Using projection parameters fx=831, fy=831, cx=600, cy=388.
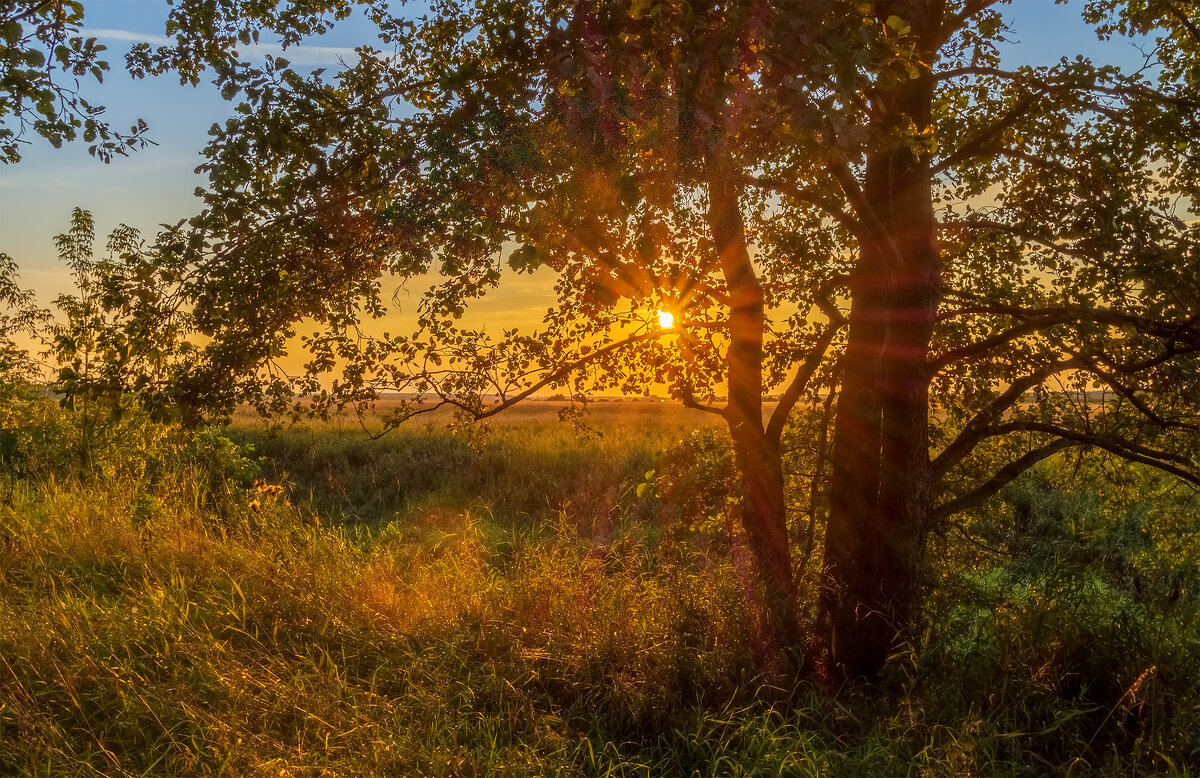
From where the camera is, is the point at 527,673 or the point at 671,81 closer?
the point at 671,81

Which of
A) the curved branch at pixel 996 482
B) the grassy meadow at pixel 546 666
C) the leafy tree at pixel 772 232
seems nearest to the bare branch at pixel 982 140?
the leafy tree at pixel 772 232

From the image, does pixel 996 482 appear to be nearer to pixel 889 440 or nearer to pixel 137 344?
pixel 889 440

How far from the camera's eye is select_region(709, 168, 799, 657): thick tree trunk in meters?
6.46

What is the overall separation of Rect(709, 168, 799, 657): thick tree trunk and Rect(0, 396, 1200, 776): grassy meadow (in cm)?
33

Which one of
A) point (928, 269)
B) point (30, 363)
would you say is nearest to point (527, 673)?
point (928, 269)

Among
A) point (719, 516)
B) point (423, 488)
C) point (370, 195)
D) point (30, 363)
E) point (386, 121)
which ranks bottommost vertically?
point (423, 488)

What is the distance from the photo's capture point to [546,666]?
5.43 metres

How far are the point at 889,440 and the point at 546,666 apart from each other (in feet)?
9.62

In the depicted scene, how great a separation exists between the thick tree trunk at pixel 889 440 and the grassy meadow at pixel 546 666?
1.23ft

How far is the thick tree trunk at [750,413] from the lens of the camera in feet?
21.2

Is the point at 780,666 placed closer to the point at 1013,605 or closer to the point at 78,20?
the point at 1013,605

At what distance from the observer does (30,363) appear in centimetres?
1492

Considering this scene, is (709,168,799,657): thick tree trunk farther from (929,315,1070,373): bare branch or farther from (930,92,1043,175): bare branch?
(930,92,1043,175): bare branch

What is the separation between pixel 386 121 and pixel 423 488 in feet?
55.6
